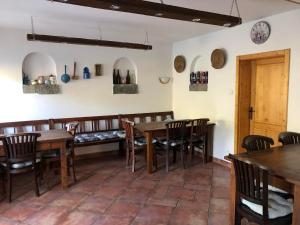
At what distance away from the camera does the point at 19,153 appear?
328 cm

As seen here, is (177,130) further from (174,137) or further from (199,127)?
(199,127)

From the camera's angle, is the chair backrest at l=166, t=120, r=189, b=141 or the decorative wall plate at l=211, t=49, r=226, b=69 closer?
the chair backrest at l=166, t=120, r=189, b=141

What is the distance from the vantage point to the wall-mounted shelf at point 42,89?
4.77 metres

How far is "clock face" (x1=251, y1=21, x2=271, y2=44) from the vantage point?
12.8 feet

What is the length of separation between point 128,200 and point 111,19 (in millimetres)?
2575

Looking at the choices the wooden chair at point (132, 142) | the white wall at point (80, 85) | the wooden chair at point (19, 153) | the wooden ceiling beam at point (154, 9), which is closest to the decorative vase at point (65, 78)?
the white wall at point (80, 85)

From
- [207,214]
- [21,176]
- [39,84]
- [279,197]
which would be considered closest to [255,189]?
[279,197]

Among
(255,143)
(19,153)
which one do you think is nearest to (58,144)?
(19,153)

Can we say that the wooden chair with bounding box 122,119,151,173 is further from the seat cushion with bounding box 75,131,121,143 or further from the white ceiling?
the white ceiling

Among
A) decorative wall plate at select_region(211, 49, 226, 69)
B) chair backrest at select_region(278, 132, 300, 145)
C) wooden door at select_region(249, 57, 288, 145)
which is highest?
decorative wall plate at select_region(211, 49, 226, 69)

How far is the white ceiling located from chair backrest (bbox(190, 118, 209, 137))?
162 cm

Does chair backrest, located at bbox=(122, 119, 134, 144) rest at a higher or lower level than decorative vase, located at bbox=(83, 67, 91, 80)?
lower

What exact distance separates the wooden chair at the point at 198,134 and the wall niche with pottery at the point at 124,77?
1741mm

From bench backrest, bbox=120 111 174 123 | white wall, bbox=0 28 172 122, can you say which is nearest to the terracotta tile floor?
white wall, bbox=0 28 172 122
